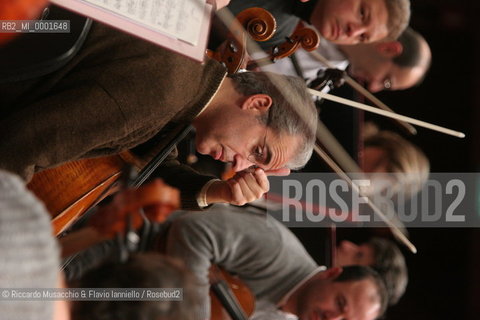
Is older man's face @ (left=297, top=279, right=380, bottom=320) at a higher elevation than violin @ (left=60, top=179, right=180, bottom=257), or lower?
lower

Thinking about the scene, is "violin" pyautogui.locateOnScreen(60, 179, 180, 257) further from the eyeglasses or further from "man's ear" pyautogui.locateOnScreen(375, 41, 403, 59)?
"man's ear" pyautogui.locateOnScreen(375, 41, 403, 59)

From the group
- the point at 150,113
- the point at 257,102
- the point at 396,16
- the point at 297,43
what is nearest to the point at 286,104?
the point at 257,102

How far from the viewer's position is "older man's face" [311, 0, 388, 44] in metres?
1.42

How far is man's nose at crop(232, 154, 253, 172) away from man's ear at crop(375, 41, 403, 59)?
2.27ft

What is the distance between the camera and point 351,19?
1441 millimetres

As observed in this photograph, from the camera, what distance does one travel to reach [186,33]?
81 cm

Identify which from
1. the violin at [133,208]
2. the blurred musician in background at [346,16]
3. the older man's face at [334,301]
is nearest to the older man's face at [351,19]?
the blurred musician in background at [346,16]

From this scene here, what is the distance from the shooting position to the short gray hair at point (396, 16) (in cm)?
145

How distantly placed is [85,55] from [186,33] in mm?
183

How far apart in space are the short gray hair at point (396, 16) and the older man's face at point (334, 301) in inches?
26.6

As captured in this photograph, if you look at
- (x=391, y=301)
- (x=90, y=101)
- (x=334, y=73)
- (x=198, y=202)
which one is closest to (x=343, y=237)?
(x=391, y=301)

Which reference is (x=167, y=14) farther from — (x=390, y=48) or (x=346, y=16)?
(x=390, y=48)

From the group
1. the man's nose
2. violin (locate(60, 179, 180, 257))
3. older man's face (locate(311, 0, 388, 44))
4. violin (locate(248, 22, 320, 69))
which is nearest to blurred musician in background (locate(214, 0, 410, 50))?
older man's face (locate(311, 0, 388, 44))

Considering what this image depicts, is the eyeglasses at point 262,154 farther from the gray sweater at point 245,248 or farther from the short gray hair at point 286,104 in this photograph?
the gray sweater at point 245,248
